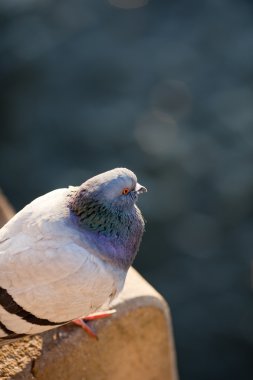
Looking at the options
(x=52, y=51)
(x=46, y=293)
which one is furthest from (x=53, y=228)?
(x=52, y=51)

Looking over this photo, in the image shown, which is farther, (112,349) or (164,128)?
(164,128)

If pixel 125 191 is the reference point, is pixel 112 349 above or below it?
below

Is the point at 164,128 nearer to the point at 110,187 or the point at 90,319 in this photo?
the point at 90,319

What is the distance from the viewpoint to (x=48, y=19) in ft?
38.2

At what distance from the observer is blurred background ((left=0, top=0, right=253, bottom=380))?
8.51m

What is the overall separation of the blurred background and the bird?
408 cm

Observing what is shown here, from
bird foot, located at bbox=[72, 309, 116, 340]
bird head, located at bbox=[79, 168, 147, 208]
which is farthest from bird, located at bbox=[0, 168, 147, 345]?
bird foot, located at bbox=[72, 309, 116, 340]

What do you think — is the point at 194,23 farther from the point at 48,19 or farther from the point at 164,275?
the point at 164,275

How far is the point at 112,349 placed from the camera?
493 cm

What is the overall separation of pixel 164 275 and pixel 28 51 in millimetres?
4849

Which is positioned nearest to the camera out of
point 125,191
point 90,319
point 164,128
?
point 125,191

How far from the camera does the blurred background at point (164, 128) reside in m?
8.51

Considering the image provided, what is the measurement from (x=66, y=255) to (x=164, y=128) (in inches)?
237

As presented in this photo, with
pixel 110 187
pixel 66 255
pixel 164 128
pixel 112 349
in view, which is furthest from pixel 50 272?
pixel 164 128
